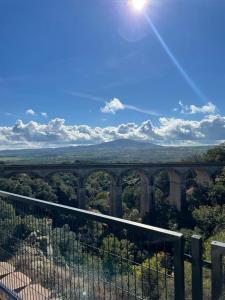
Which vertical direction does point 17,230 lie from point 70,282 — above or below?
above

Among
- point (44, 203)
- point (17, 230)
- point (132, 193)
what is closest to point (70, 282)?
point (44, 203)

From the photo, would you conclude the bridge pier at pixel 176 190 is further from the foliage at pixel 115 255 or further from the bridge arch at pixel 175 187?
the foliage at pixel 115 255

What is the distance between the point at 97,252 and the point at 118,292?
254mm

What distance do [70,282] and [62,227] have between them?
40 cm

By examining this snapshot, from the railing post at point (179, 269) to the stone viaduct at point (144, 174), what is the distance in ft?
112

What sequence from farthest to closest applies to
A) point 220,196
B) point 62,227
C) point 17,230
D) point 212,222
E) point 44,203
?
point 220,196
point 212,222
point 17,230
point 44,203
point 62,227

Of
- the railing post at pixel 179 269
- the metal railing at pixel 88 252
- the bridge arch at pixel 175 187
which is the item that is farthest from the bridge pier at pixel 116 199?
the railing post at pixel 179 269

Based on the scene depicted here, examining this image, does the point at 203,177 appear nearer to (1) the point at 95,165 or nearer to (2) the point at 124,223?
(1) the point at 95,165

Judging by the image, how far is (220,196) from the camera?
3456 cm

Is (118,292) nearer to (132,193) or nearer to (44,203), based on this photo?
(44,203)

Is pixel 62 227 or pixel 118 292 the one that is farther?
pixel 62 227

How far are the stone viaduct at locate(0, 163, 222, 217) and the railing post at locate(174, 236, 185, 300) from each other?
34070mm

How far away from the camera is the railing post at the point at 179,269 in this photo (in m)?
1.66

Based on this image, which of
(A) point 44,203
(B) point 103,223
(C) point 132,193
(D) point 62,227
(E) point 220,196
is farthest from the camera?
(C) point 132,193
